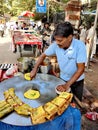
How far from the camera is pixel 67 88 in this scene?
236 centimetres

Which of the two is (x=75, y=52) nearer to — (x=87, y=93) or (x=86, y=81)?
(x=87, y=93)

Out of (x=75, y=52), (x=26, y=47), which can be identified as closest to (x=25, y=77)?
(x=75, y=52)

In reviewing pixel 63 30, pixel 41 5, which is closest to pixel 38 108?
pixel 63 30

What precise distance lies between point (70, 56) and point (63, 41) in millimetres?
229

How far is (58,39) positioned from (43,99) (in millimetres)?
726

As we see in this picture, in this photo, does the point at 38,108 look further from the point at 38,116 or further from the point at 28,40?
the point at 28,40

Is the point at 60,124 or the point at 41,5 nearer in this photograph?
the point at 60,124

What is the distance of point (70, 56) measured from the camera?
2512 millimetres

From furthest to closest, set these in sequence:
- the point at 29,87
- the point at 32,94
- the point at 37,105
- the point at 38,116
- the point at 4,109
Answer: the point at 29,87, the point at 32,94, the point at 37,105, the point at 4,109, the point at 38,116

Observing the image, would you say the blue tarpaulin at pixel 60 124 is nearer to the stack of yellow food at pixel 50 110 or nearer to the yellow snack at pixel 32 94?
the stack of yellow food at pixel 50 110

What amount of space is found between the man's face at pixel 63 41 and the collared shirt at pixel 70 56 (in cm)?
7

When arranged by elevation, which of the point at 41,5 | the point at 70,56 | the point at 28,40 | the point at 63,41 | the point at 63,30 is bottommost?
the point at 28,40

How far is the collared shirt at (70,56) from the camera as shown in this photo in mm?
2455

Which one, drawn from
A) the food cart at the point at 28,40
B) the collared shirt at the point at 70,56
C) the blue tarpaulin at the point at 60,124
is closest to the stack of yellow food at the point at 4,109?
the blue tarpaulin at the point at 60,124
